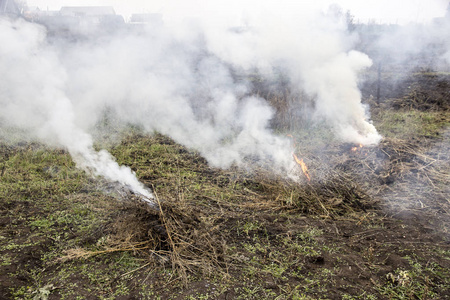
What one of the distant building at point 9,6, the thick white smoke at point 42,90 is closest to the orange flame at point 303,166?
the thick white smoke at point 42,90

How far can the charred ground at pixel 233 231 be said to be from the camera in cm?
A: 338

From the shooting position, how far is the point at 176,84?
10.2 metres

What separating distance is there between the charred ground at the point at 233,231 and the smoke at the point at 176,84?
0.84 metres

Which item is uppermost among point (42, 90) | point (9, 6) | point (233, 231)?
point (9, 6)

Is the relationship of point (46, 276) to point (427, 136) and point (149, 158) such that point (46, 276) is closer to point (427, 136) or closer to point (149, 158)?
point (149, 158)

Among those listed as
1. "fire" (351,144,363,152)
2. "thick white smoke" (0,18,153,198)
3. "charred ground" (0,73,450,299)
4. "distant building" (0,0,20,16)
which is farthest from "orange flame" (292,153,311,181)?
"distant building" (0,0,20,16)

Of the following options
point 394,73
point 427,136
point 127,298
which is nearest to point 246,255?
point 127,298

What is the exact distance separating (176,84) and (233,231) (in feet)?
22.5

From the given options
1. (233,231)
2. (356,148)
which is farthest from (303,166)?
(233,231)

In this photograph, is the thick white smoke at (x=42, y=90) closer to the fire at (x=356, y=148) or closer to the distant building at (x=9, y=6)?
the distant building at (x=9, y=6)

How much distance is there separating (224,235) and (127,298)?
161cm

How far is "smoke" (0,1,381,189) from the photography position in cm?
691

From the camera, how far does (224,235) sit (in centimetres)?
439

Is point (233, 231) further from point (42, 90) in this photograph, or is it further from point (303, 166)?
point (42, 90)
